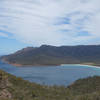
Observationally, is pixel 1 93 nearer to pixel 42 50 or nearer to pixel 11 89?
pixel 11 89


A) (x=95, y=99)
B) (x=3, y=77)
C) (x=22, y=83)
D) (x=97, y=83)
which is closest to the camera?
(x=95, y=99)

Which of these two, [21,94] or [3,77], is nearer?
[21,94]

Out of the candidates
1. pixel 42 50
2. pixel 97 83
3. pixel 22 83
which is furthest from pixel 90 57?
pixel 22 83

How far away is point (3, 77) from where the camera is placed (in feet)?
44.1

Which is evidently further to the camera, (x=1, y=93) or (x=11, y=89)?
(x=11, y=89)

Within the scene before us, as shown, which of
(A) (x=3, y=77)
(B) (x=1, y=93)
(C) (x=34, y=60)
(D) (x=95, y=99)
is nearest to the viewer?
(B) (x=1, y=93)

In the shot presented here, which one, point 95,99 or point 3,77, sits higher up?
point 3,77

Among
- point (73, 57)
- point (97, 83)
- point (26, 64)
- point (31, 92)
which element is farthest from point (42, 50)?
point (31, 92)

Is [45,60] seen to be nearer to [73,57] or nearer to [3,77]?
[73,57]

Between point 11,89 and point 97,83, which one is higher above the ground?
point 11,89

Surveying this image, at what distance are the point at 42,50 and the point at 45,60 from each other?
143 feet

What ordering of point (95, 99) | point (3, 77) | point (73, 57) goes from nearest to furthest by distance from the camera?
point (95, 99) < point (3, 77) < point (73, 57)

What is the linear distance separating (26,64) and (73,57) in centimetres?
7567

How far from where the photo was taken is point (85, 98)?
12617 mm
